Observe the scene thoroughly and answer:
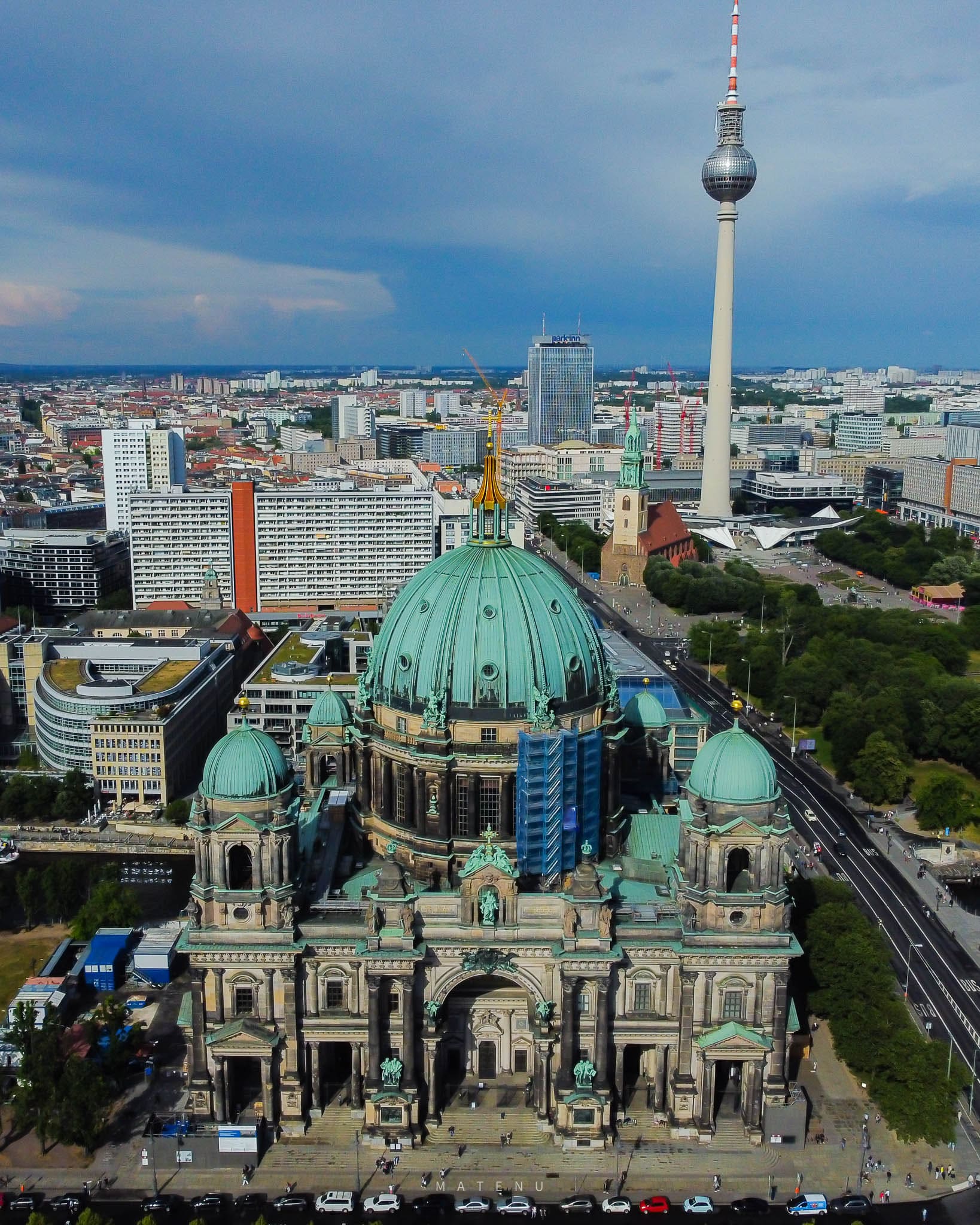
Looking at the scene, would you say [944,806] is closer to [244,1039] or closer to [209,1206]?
[244,1039]

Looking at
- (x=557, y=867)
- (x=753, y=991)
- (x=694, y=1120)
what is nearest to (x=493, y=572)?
(x=557, y=867)

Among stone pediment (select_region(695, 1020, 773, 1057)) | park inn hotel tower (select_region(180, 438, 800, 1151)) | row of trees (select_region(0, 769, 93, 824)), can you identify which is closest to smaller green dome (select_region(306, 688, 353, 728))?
park inn hotel tower (select_region(180, 438, 800, 1151))

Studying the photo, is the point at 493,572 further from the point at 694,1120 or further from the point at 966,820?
the point at 966,820

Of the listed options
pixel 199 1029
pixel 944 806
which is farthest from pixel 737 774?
pixel 944 806

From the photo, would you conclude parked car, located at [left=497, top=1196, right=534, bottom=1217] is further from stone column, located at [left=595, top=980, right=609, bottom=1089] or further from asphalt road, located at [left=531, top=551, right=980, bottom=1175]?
asphalt road, located at [left=531, top=551, right=980, bottom=1175]

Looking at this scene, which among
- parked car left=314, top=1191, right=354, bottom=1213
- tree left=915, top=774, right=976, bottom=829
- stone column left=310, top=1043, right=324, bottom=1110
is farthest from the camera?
tree left=915, top=774, right=976, bottom=829

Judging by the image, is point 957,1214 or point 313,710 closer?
point 957,1214
